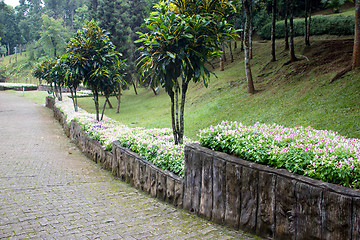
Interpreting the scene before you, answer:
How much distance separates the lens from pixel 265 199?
3.68 meters

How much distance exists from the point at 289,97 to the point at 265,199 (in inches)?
424

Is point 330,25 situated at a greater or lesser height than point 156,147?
greater

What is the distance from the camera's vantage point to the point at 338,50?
54.2 feet

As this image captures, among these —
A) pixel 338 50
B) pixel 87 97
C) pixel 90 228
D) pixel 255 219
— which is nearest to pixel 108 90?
pixel 90 228

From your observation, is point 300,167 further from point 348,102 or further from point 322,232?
point 348,102

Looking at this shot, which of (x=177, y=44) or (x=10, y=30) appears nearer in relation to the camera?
(x=177, y=44)

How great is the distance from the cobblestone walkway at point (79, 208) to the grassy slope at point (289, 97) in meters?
5.81

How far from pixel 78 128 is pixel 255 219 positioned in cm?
982

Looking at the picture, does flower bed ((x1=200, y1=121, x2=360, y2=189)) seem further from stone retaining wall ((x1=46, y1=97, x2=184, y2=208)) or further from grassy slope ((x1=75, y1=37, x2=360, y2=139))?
grassy slope ((x1=75, y1=37, x2=360, y2=139))

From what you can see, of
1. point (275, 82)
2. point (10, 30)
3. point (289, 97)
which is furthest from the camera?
point (10, 30)

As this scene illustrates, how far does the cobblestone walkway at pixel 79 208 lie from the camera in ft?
13.3

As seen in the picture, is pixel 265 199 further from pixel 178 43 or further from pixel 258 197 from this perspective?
pixel 178 43

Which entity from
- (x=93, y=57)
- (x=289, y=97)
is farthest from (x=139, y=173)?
(x=289, y=97)

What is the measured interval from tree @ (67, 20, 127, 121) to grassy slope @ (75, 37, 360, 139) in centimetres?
423
